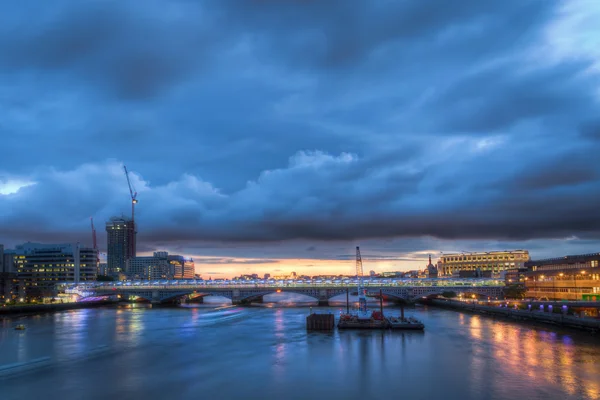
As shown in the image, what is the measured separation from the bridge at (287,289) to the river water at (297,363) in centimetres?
6064

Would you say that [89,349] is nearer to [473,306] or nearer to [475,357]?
[475,357]

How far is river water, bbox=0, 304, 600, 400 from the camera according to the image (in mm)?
48375

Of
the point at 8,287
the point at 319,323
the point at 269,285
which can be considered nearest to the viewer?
the point at 319,323

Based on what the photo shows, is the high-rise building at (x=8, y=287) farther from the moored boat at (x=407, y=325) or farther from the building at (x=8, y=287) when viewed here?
the moored boat at (x=407, y=325)

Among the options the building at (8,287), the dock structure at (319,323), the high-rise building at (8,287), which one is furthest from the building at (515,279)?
the high-rise building at (8,287)

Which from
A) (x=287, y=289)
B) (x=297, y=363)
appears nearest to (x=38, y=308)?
(x=287, y=289)

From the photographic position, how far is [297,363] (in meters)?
62.1

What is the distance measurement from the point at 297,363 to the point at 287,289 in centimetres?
10164

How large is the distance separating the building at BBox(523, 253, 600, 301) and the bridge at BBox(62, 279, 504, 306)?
17.8 meters

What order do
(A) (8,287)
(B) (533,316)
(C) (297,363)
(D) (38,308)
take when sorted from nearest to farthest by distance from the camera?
(C) (297,363)
(B) (533,316)
(D) (38,308)
(A) (8,287)

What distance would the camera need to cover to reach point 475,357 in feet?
213

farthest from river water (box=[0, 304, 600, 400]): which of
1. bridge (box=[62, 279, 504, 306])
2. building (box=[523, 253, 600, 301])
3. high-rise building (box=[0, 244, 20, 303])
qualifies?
high-rise building (box=[0, 244, 20, 303])

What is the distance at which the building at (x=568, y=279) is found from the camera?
116 meters

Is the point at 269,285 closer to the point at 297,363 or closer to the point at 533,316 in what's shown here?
the point at 533,316
